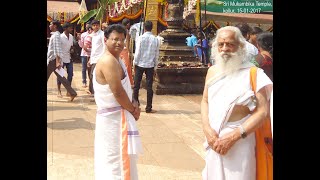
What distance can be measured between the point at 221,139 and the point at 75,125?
4.03 meters

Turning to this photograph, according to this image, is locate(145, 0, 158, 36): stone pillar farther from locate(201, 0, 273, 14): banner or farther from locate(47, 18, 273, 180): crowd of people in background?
locate(47, 18, 273, 180): crowd of people in background

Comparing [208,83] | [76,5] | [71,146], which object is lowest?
[71,146]

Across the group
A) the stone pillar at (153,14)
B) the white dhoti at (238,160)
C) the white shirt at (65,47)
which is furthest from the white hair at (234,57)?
the stone pillar at (153,14)

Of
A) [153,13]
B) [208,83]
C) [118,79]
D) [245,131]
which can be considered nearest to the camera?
[245,131]

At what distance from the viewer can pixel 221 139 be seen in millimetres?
2670

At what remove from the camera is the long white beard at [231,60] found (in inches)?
107

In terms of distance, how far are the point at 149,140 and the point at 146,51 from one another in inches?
86.3

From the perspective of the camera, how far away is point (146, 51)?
281 inches

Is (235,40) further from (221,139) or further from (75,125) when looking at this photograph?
(75,125)

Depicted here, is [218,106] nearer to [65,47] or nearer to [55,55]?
[55,55]

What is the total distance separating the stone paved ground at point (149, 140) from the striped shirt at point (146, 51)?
3.13ft

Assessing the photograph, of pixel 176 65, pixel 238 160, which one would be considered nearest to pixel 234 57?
pixel 238 160
